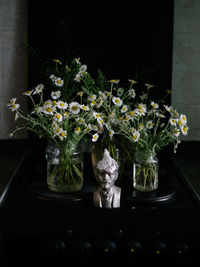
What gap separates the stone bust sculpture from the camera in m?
1.28

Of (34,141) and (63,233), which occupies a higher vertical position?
(34,141)

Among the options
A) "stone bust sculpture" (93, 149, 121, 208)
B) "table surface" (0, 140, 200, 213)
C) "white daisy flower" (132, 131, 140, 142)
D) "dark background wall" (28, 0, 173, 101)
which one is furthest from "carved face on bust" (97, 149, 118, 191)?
"dark background wall" (28, 0, 173, 101)

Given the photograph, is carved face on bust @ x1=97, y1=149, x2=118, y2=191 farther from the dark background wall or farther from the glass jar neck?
the dark background wall

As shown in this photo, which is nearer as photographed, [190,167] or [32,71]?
[190,167]

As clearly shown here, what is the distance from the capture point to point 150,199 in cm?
132

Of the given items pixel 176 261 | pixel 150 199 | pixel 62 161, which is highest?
pixel 62 161

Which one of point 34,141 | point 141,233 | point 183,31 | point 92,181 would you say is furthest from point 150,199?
point 183,31

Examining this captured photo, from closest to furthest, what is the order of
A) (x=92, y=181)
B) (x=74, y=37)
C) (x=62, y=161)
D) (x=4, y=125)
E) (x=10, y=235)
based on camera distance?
(x=10, y=235)
(x=62, y=161)
(x=92, y=181)
(x=74, y=37)
(x=4, y=125)

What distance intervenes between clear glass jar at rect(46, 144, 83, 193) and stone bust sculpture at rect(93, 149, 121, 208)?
0.14 meters

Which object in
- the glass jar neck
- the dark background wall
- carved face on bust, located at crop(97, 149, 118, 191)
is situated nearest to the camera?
carved face on bust, located at crop(97, 149, 118, 191)

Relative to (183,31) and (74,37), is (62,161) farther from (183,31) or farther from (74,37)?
(183,31)

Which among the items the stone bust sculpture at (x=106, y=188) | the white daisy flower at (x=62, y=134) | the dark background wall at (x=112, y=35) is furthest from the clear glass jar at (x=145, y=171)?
the dark background wall at (x=112, y=35)

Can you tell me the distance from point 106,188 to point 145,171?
0.60 ft

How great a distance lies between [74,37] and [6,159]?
2.12 feet
